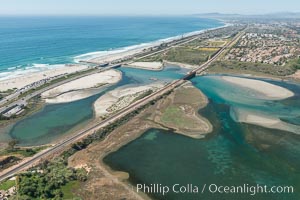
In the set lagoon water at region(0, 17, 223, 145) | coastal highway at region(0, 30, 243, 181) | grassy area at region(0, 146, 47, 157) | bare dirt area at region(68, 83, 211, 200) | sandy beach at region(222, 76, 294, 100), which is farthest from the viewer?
sandy beach at region(222, 76, 294, 100)

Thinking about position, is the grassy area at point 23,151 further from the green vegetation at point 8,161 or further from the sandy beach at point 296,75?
the sandy beach at point 296,75

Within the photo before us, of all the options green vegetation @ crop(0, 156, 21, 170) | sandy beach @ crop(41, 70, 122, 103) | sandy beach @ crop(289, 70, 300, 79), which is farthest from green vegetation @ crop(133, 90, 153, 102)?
sandy beach @ crop(289, 70, 300, 79)

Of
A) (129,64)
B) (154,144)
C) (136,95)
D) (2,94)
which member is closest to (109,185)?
(154,144)

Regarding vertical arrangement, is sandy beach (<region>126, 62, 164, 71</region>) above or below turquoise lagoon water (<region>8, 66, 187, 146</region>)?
above

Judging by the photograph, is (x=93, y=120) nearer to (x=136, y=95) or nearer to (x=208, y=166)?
(x=136, y=95)

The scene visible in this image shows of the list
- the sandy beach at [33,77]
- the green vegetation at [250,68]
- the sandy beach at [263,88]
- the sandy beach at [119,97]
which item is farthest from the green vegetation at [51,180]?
the green vegetation at [250,68]

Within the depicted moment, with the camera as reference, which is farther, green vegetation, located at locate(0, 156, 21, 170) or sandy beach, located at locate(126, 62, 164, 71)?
sandy beach, located at locate(126, 62, 164, 71)

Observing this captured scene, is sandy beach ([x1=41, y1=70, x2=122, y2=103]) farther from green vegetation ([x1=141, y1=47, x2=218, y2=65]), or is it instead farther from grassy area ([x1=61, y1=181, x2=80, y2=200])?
grassy area ([x1=61, y1=181, x2=80, y2=200])
